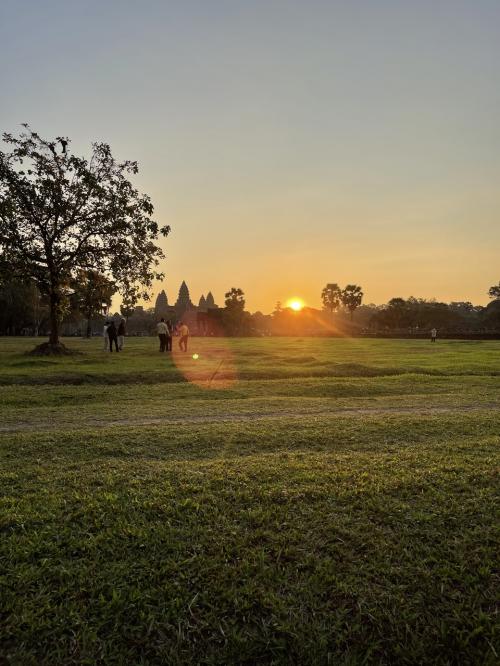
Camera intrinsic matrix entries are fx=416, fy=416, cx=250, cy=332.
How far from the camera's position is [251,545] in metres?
3.43

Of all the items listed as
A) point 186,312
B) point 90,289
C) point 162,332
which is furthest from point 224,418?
point 186,312

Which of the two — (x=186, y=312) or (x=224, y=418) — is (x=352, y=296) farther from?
(x=224, y=418)

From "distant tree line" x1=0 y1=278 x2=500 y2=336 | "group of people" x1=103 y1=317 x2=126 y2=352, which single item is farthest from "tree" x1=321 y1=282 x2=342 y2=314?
"group of people" x1=103 y1=317 x2=126 y2=352

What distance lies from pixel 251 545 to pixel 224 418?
16.6 feet

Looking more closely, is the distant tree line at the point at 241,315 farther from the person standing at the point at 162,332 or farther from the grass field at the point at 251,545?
the grass field at the point at 251,545

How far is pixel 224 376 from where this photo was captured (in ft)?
52.8

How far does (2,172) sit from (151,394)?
2125 cm

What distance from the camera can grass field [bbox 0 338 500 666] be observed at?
8.59ft

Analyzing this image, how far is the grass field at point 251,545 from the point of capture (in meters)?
2.62

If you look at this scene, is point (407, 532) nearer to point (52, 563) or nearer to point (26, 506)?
point (52, 563)

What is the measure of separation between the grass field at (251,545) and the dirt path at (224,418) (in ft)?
2.17

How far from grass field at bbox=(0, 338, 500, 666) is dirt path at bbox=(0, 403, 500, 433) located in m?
0.66

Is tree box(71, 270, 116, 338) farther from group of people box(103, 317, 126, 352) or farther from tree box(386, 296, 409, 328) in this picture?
tree box(386, 296, 409, 328)

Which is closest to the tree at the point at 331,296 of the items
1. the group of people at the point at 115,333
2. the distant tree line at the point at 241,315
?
the distant tree line at the point at 241,315
